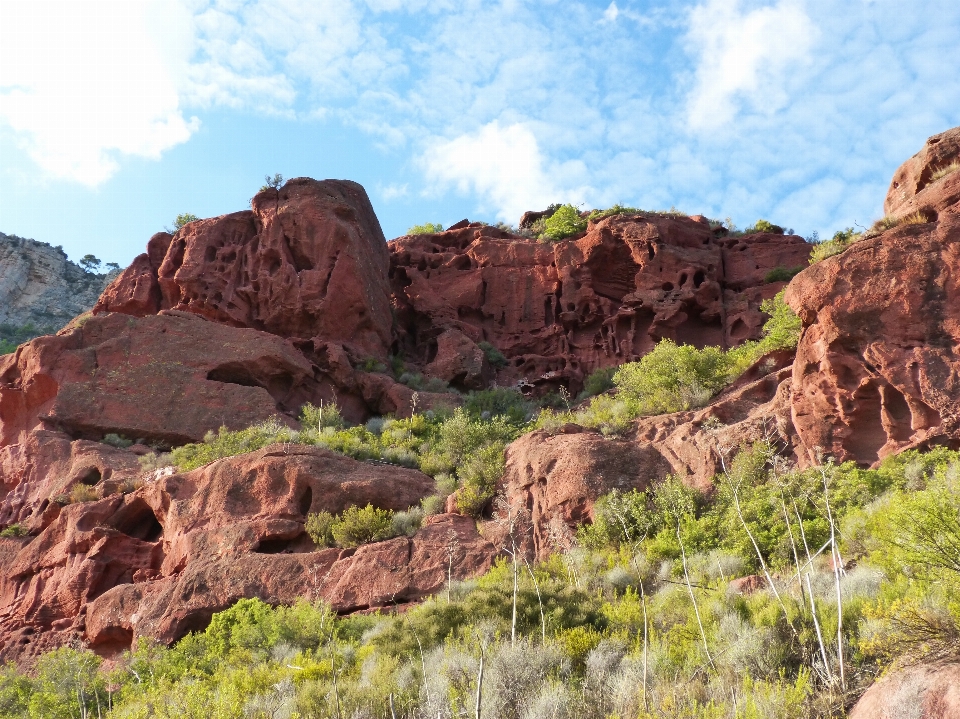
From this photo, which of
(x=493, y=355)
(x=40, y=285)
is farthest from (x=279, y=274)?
(x=40, y=285)

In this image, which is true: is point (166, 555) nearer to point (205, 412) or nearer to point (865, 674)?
point (205, 412)

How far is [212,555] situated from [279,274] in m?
11.9

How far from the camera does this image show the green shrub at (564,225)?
101 feet

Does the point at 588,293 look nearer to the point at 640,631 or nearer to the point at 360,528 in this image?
the point at 360,528

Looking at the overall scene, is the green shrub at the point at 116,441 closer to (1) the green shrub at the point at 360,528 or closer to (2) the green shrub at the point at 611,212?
(1) the green shrub at the point at 360,528

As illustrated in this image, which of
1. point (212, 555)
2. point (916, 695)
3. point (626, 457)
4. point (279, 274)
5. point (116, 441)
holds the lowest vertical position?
point (916, 695)

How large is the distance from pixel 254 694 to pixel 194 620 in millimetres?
3578

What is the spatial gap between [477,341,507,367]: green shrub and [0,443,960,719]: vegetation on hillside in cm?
1338

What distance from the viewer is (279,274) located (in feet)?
78.1

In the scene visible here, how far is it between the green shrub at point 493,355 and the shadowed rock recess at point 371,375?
0.07 metres

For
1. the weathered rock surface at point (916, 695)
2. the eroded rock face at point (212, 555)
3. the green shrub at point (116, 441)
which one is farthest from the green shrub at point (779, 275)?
the weathered rock surface at point (916, 695)

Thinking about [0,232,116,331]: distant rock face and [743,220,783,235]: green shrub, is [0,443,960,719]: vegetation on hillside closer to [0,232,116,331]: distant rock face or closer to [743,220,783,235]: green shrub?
[743,220,783,235]: green shrub

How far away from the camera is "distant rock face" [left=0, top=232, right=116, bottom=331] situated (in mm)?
47000

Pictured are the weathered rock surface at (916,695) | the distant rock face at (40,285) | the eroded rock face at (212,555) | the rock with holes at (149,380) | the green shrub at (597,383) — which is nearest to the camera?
the weathered rock surface at (916,695)
